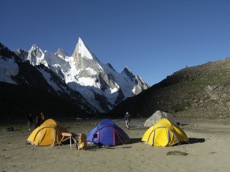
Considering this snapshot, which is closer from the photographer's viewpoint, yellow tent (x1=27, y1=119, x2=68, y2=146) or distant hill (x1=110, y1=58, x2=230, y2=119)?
yellow tent (x1=27, y1=119, x2=68, y2=146)

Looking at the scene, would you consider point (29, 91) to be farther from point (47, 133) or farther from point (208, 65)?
point (47, 133)

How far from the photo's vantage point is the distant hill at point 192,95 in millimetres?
75500

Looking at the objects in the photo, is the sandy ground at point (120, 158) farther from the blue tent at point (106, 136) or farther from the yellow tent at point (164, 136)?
the blue tent at point (106, 136)

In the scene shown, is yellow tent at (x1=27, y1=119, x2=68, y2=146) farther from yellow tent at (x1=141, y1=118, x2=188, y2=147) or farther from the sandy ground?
yellow tent at (x1=141, y1=118, x2=188, y2=147)

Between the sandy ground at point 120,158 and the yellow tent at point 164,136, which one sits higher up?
the yellow tent at point 164,136

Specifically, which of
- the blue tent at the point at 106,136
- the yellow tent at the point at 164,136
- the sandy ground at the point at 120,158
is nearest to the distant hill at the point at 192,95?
the yellow tent at the point at 164,136

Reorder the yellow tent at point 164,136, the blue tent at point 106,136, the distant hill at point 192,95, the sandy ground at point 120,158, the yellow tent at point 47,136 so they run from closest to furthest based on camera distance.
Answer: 1. the sandy ground at point 120,158
2. the yellow tent at point 164,136
3. the blue tent at point 106,136
4. the yellow tent at point 47,136
5. the distant hill at point 192,95

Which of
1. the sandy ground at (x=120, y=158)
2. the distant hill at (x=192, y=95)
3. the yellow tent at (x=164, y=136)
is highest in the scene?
the distant hill at (x=192, y=95)

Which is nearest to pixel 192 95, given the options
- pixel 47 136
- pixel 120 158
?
pixel 47 136

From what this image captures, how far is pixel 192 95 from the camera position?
84.8 metres

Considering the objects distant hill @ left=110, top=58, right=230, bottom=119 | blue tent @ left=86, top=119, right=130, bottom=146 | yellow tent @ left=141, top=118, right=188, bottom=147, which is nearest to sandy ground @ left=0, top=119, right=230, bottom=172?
yellow tent @ left=141, top=118, right=188, bottom=147

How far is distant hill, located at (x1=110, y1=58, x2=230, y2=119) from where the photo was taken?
2972 inches

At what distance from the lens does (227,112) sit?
2763 inches

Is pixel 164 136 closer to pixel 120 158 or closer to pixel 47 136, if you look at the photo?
pixel 120 158
